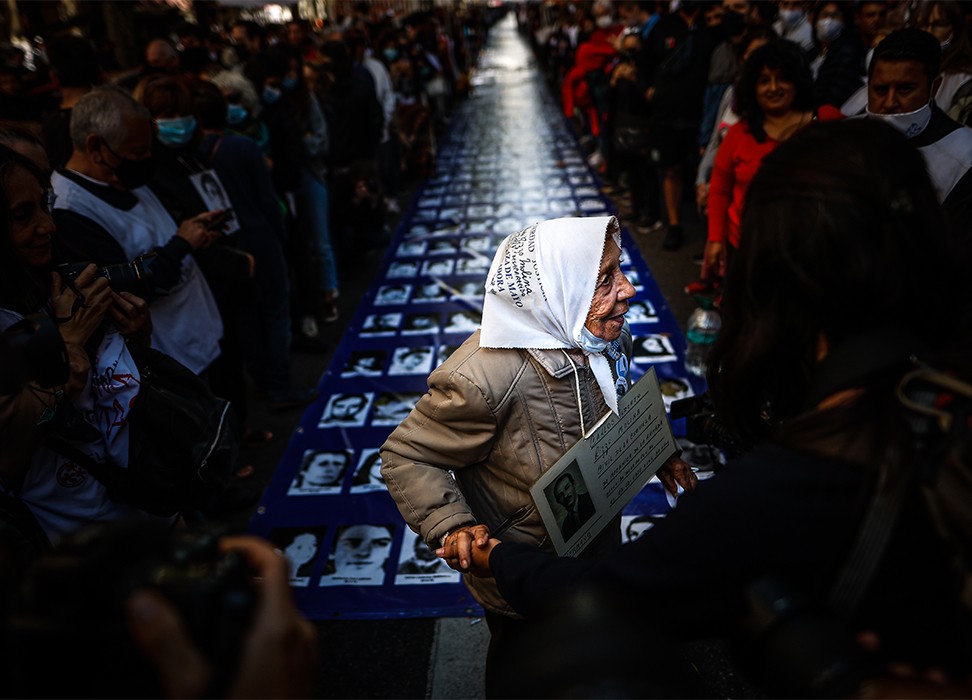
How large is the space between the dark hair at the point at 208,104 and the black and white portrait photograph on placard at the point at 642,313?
9.99 ft

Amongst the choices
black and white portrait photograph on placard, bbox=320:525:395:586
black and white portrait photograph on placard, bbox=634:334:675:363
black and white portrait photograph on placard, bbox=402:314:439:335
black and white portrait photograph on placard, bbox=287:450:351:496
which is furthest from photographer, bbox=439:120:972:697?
black and white portrait photograph on placard, bbox=402:314:439:335

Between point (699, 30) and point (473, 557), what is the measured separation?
5.74m

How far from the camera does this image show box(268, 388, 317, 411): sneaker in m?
4.20

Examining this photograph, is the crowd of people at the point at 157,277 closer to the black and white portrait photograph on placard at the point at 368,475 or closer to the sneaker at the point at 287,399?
the sneaker at the point at 287,399

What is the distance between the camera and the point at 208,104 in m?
3.65

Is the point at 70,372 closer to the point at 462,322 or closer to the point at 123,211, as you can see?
the point at 123,211

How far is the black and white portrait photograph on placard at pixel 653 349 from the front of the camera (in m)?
4.38

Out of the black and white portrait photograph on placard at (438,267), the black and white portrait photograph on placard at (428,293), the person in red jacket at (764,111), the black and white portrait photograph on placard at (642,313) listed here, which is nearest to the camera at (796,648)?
the person in red jacket at (764,111)

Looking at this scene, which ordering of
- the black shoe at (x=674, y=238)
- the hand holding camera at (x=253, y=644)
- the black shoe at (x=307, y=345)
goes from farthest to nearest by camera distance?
the black shoe at (x=674, y=238) < the black shoe at (x=307, y=345) < the hand holding camera at (x=253, y=644)

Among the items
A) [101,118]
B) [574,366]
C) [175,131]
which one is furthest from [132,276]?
[574,366]

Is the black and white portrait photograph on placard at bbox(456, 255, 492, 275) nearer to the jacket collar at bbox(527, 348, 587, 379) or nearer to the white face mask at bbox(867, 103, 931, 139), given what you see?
the white face mask at bbox(867, 103, 931, 139)

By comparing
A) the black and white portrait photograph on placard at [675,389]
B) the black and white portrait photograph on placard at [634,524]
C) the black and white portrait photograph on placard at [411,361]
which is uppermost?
the black and white portrait photograph on placard at [634,524]

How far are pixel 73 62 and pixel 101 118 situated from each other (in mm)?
1924

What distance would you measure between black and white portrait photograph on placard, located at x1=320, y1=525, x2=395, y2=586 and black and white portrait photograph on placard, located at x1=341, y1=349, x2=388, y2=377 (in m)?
1.62
